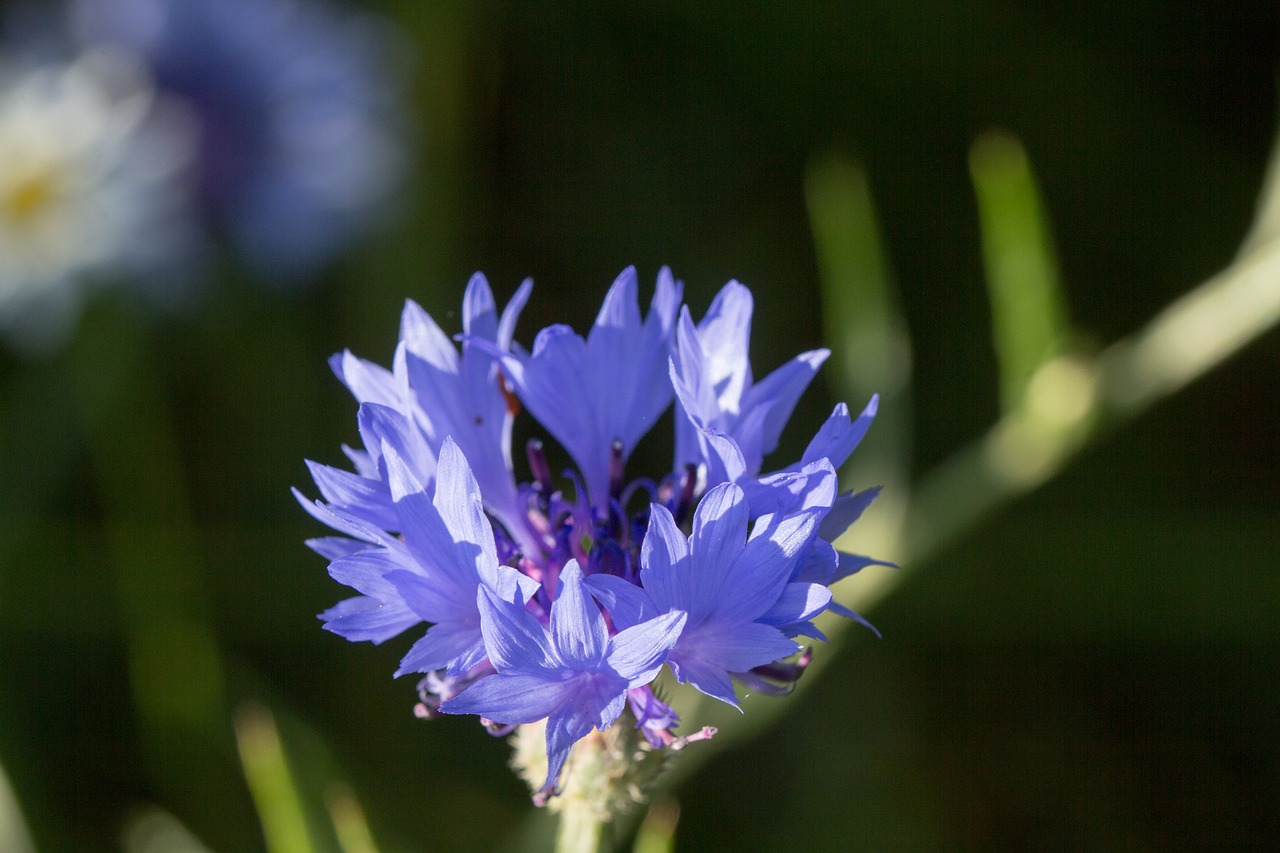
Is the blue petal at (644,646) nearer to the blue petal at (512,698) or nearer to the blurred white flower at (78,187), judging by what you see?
the blue petal at (512,698)

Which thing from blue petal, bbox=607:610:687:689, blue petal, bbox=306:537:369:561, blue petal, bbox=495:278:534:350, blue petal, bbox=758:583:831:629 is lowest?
blue petal, bbox=607:610:687:689

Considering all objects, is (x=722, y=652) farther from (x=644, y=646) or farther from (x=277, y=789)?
(x=277, y=789)

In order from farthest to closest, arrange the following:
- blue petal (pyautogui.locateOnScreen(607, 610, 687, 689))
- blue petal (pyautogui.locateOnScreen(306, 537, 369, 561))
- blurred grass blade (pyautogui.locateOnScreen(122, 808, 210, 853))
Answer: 1. blurred grass blade (pyautogui.locateOnScreen(122, 808, 210, 853))
2. blue petal (pyautogui.locateOnScreen(306, 537, 369, 561))
3. blue petal (pyautogui.locateOnScreen(607, 610, 687, 689))

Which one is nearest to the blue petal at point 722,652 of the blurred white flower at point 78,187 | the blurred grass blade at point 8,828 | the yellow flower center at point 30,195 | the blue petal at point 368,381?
the blue petal at point 368,381

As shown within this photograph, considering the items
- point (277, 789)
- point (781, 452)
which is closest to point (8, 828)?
point (277, 789)

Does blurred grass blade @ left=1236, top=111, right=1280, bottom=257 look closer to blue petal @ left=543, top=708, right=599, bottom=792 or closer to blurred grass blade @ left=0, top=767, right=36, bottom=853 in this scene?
blue petal @ left=543, top=708, right=599, bottom=792

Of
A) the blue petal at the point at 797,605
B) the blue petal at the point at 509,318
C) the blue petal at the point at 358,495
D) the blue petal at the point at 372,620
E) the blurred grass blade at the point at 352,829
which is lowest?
the blurred grass blade at the point at 352,829

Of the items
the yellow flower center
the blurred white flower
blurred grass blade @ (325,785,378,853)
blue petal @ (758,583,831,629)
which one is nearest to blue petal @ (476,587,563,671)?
blue petal @ (758,583,831,629)
